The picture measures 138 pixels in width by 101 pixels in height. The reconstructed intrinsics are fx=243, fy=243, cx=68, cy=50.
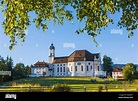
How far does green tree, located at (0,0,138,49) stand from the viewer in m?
4.86

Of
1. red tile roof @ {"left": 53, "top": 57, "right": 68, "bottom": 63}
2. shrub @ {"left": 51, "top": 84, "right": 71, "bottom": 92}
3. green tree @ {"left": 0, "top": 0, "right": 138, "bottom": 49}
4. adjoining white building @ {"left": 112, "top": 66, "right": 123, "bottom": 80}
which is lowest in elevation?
shrub @ {"left": 51, "top": 84, "right": 71, "bottom": 92}

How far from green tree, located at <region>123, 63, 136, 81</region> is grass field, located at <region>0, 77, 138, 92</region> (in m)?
0.20

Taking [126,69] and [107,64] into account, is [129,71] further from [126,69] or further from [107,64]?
[107,64]

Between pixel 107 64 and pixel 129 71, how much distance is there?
0.60 m

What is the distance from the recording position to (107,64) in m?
5.68

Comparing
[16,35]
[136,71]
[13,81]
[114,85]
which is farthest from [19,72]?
[136,71]

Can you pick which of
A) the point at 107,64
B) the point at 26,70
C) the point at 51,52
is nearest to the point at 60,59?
the point at 51,52

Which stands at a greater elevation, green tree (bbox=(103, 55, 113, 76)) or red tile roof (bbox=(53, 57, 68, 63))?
red tile roof (bbox=(53, 57, 68, 63))

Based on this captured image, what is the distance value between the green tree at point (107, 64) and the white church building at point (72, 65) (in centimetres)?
12

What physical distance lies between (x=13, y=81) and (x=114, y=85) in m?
2.31

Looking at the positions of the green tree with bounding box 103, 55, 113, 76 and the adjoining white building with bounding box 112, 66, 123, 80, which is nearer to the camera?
the green tree with bounding box 103, 55, 113, 76

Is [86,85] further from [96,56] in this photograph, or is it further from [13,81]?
[13,81]

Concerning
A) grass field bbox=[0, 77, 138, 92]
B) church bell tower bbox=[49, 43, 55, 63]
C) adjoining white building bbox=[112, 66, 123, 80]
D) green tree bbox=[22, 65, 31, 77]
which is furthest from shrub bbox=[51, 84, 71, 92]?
adjoining white building bbox=[112, 66, 123, 80]

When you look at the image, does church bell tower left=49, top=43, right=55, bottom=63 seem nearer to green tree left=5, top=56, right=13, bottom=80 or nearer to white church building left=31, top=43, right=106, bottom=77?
white church building left=31, top=43, right=106, bottom=77
